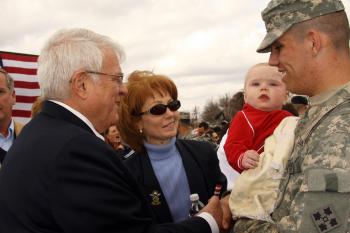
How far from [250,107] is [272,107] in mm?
180

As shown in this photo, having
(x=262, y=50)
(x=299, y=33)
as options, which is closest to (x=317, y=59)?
(x=299, y=33)

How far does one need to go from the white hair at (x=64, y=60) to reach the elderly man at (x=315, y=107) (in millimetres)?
999

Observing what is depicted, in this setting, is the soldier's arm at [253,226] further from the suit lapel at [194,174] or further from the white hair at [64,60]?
the white hair at [64,60]

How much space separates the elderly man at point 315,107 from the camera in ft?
5.45

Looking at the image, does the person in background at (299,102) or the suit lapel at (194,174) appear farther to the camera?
the person in background at (299,102)

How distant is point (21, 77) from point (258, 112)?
12.9 feet

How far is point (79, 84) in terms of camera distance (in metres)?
2.52

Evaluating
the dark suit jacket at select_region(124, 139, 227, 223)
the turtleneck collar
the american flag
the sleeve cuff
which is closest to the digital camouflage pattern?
the sleeve cuff

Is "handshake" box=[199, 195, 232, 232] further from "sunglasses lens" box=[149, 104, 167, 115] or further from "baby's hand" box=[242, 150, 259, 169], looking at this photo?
"sunglasses lens" box=[149, 104, 167, 115]

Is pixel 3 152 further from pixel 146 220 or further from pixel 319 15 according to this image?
pixel 319 15

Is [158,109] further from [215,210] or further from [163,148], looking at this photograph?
[215,210]

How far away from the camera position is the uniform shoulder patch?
1636 mm

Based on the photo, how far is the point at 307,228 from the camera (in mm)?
1698

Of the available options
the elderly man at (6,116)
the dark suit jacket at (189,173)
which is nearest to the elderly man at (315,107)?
the dark suit jacket at (189,173)
